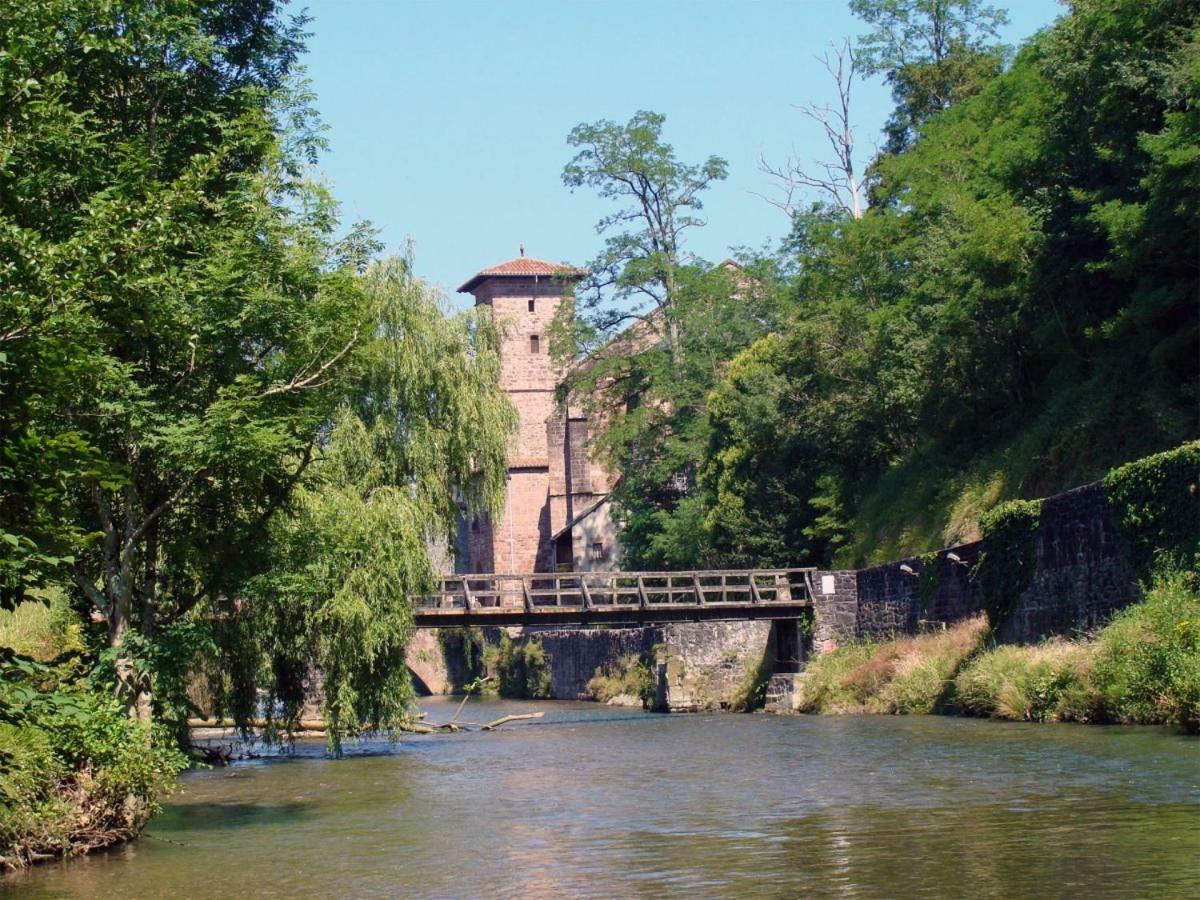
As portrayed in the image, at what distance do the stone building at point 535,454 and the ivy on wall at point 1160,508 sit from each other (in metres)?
43.2

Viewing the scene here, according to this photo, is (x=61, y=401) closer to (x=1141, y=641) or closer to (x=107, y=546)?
(x=107, y=546)

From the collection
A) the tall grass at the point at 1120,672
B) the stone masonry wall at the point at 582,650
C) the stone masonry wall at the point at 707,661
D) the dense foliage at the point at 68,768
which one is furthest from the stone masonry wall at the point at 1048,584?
the dense foliage at the point at 68,768

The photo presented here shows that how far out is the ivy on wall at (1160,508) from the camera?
21141 millimetres

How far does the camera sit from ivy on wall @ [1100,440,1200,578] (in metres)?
21.1

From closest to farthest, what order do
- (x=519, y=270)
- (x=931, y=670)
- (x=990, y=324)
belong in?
(x=931, y=670) < (x=990, y=324) < (x=519, y=270)

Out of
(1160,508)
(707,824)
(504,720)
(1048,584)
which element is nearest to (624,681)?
(504,720)

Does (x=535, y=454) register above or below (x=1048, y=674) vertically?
above

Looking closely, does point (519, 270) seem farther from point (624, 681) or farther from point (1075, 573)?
point (1075, 573)

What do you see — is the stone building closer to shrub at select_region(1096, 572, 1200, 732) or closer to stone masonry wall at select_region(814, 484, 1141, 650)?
stone masonry wall at select_region(814, 484, 1141, 650)

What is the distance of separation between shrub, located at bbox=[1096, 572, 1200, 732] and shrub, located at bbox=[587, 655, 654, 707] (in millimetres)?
20656

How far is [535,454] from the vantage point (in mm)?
71562

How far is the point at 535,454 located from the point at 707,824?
57.8m

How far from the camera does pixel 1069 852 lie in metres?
11.1

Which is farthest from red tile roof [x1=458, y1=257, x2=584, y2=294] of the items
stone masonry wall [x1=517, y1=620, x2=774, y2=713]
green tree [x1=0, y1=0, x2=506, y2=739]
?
green tree [x1=0, y1=0, x2=506, y2=739]
